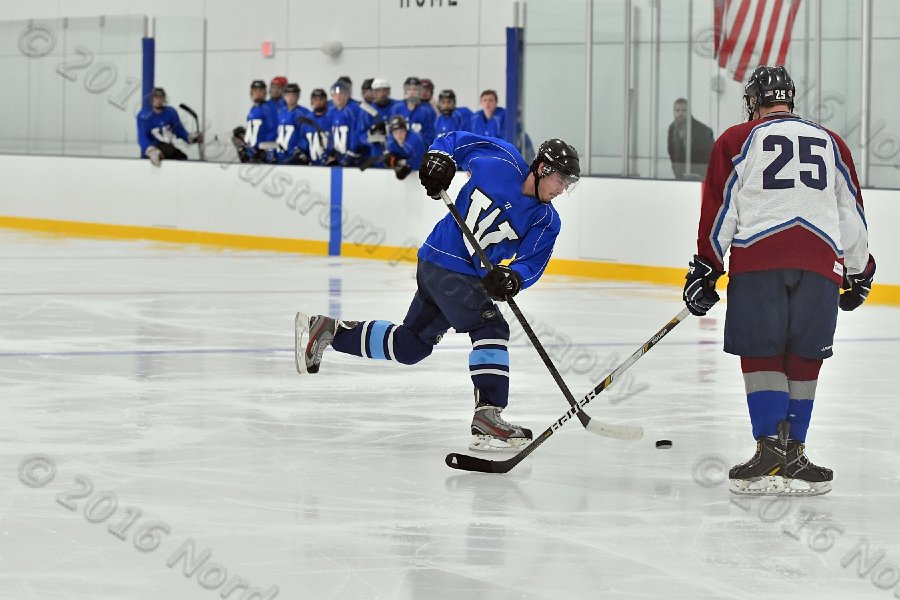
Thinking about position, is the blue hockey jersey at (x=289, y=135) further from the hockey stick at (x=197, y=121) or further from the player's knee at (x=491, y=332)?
the player's knee at (x=491, y=332)

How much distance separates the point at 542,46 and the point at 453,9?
12.6 feet

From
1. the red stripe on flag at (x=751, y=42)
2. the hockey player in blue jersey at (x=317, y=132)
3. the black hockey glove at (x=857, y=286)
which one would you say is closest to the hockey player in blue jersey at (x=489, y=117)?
the hockey player in blue jersey at (x=317, y=132)

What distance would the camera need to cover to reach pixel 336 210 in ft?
42.5

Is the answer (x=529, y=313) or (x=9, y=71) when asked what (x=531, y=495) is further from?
(x=9, y=71)

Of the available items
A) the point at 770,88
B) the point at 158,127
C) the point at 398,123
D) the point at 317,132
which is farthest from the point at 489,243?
the point at 158,127

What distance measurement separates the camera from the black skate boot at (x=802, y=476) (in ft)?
13.2

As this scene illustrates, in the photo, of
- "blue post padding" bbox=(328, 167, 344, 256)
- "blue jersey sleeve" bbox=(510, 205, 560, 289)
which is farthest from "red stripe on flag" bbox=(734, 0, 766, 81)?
"blue jersey sleeve" bbox=(510, 205, 560, 289)

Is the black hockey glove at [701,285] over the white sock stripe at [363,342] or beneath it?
over

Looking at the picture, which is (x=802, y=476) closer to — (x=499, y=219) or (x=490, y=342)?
(x=490, y=342)

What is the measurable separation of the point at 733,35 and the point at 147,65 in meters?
6.76

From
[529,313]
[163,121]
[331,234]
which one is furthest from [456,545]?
[163,121]

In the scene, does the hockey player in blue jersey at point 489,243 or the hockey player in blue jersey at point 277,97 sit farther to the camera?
the hockey player in blue jersey at point 277,97

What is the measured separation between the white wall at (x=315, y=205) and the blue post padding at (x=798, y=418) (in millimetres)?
5633

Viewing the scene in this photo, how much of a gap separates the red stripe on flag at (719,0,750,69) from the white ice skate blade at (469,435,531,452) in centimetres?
621
